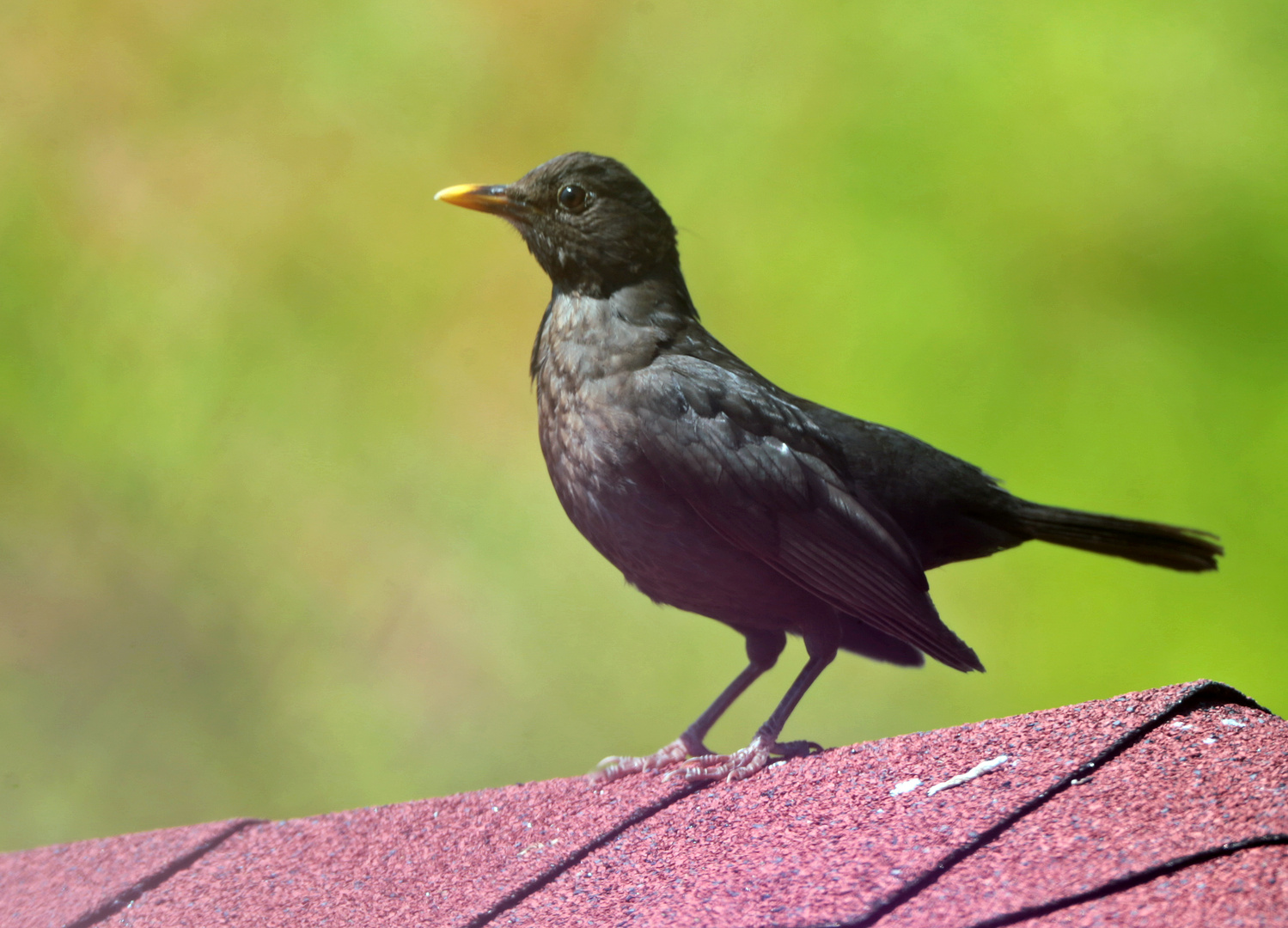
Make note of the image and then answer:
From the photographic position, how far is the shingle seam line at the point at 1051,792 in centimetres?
154

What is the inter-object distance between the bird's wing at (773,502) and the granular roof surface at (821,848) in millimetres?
335

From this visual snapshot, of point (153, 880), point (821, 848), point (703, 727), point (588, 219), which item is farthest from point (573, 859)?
point (588, 219)

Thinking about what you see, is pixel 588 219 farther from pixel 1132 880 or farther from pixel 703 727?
pixel 1132 880

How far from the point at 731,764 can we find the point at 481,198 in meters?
1.41

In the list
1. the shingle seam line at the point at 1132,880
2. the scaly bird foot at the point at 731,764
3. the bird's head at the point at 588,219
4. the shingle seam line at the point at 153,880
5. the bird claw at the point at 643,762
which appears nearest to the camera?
the shingle seam line at the point at 1132,880

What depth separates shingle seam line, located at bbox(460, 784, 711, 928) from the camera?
6.13 ft

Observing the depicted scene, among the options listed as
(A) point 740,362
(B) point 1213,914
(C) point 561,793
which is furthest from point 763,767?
(B) point 1213,914

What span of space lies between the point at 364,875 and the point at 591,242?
143cm

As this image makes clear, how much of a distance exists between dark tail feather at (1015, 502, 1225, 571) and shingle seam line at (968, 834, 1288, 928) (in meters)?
1.24

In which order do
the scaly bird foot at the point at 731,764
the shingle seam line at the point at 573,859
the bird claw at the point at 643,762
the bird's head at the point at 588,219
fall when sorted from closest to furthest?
the shingle seam line at the point at 573,859
the scaly bird foot at the point at 731,764
the bird claw at the point at 643,762
the bird's head at the point at 588,219

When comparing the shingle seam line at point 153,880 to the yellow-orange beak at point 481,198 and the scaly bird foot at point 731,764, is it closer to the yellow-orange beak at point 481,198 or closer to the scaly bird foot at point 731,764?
the scaly bird foot at point 731,764

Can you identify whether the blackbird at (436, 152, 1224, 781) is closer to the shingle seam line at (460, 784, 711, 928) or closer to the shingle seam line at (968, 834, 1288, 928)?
the shingle seam line at (460, 784, 711, 928)

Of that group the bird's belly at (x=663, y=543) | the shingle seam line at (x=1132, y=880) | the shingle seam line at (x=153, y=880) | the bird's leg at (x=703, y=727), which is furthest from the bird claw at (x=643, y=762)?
the shingle seam line at (x=1132, y=880)

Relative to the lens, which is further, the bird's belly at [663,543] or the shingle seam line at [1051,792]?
the bird's belly at [663,543]
